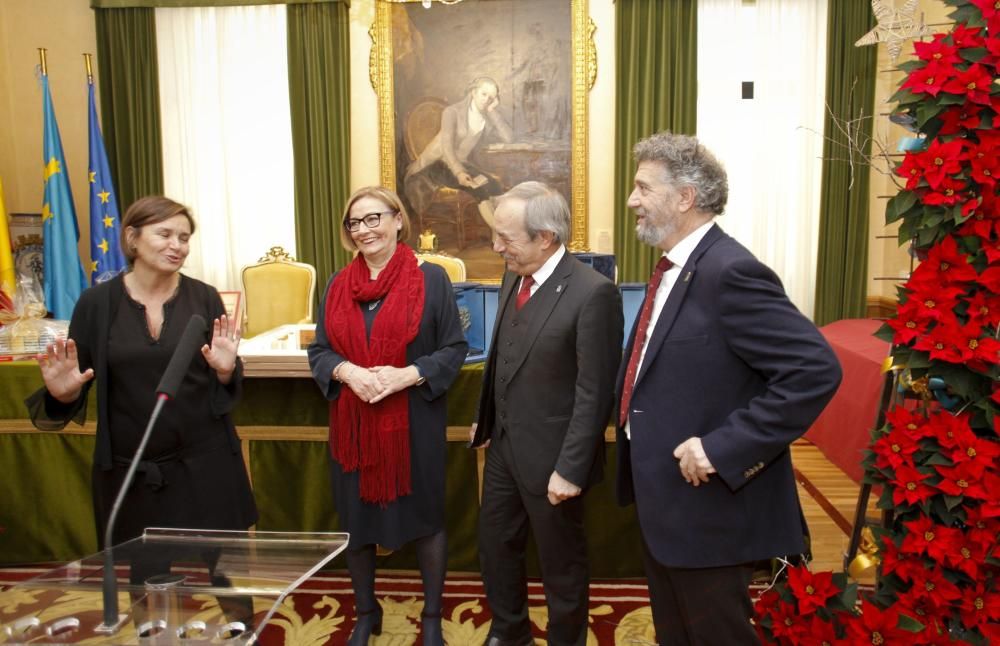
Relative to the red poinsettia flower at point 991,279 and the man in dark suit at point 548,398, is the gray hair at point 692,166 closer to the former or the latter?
the man in dark suit at point 548,398

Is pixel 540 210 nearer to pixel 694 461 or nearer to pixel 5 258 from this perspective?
pixel 694 461

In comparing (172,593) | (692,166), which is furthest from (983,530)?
(172,593)

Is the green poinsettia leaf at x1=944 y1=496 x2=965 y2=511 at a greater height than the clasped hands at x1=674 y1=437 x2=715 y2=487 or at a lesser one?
lesser

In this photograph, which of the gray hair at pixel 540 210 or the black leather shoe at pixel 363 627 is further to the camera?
the black leather shoe at pixel 363 627

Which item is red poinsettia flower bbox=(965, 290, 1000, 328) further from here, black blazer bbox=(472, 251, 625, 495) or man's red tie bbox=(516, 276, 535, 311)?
man's red tie bbox=(516, 276, 535, 311)

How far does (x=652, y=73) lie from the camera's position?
20.4ft

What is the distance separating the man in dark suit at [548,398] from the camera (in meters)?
2.01

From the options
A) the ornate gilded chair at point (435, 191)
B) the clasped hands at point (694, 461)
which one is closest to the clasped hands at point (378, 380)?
the clasped hands at point (694, 461)

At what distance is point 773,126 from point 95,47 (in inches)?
239

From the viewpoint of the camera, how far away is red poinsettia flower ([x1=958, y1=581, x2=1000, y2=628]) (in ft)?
5.86

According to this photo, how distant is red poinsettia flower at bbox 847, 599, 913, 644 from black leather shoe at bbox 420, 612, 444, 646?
4.11ft

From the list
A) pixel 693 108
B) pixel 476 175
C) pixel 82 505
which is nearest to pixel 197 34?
pixel 476 175

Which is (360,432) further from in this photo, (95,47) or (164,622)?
(95,47)

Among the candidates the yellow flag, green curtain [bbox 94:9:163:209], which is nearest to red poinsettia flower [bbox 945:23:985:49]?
the yellow flag
